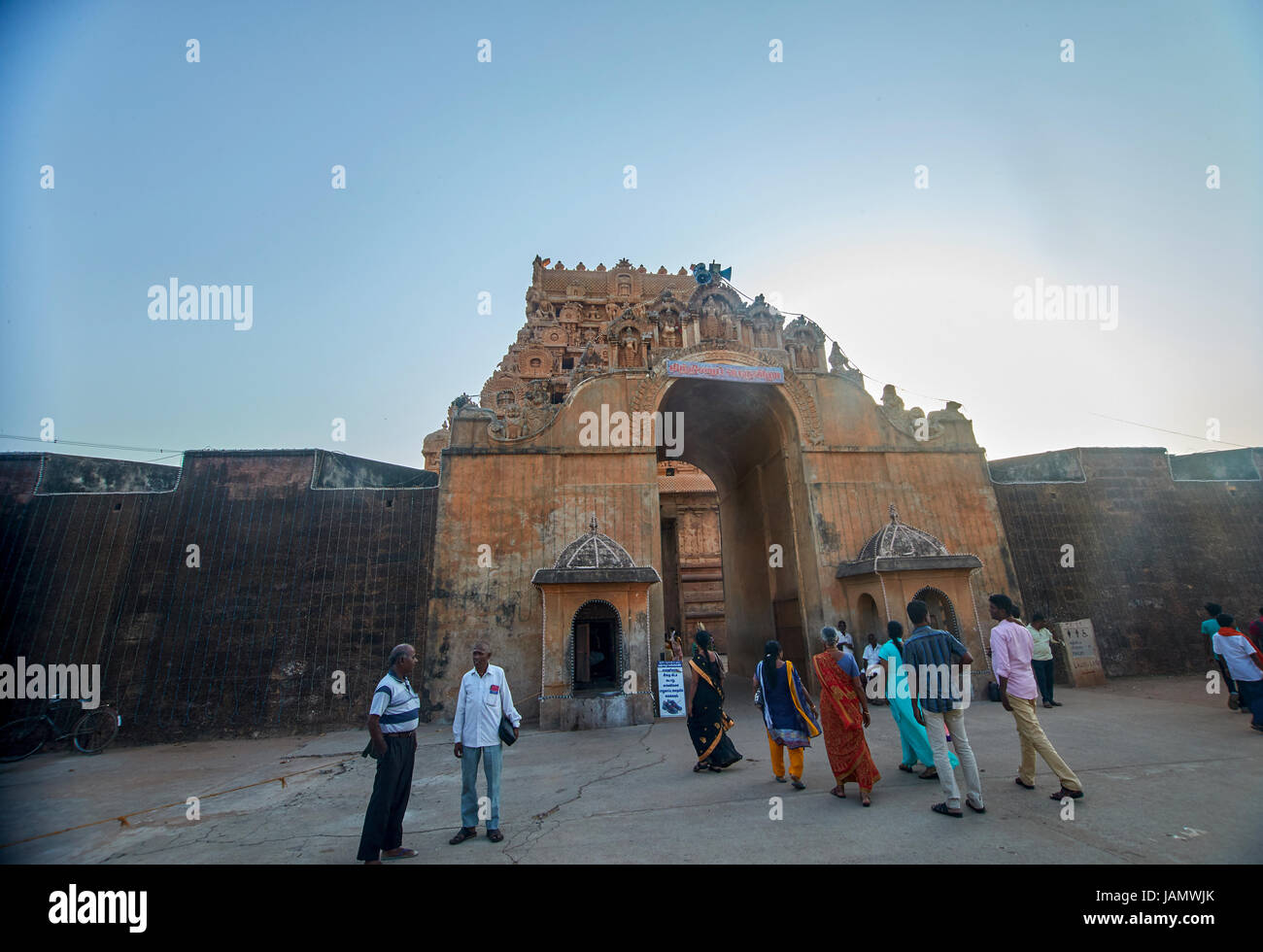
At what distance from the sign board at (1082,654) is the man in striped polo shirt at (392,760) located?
51.3 feet

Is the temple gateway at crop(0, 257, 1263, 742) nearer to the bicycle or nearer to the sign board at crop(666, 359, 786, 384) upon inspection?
the sign board at crop(666, 359, 786, 384)

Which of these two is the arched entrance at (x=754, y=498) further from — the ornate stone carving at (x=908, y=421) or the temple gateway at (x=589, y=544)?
the ornate stone carving at (x=908, y=421)

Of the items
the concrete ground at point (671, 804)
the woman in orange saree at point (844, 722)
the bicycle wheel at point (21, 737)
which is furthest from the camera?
the bicycle wheel at point (21, 737)

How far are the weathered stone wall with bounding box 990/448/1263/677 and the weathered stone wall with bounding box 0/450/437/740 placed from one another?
16519 millimetres

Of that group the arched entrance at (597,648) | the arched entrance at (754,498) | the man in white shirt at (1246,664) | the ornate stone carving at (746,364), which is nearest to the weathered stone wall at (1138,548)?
the ornate stone carving at (746,364)

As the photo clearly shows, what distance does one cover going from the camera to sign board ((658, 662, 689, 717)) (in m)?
11.7

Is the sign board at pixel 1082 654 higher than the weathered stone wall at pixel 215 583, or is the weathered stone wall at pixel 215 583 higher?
the weathered stone wall at pixel 215 583

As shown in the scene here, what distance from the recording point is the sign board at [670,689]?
11.7 meters

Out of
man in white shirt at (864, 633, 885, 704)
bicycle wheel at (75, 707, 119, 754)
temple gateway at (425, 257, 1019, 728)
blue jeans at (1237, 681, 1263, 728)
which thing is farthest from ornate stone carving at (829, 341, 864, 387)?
bicycle wheel at (75, 707, 119, 754)

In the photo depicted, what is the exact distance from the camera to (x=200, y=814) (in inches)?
251

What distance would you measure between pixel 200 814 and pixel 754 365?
14.0 metres

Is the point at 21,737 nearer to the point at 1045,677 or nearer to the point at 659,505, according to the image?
the point at 659,505
